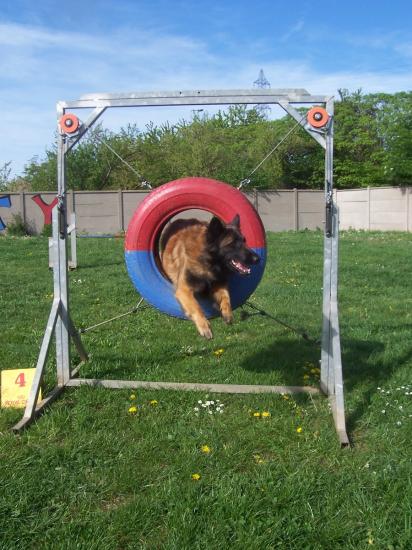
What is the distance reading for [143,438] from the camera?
3947 mm

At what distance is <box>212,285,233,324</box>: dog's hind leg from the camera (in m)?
4.47

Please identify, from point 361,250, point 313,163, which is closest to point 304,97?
point 361,250

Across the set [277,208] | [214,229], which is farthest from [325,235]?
[277,208]

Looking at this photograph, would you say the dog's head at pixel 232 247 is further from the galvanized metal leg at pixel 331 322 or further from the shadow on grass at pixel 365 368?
the shadow on grass at pixel 365 368

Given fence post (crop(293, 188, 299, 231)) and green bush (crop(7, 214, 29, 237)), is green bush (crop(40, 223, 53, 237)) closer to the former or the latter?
green bush (crop(7, 214, 29, 237))

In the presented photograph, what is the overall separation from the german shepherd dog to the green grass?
87cm

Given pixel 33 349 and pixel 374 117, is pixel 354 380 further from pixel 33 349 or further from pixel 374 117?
pixel 374 117

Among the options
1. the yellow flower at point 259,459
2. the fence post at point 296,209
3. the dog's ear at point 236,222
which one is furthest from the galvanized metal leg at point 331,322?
the fence post at point 296,209

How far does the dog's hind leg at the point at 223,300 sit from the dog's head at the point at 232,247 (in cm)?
25

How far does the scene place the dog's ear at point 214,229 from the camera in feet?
14.3

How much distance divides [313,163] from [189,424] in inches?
1529

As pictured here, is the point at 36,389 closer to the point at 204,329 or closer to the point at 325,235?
the point at 204,329

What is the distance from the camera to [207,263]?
15.1 ft

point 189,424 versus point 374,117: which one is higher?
point 374,117
